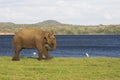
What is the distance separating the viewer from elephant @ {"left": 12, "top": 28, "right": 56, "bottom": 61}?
30531mm

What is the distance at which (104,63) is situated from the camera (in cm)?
2842

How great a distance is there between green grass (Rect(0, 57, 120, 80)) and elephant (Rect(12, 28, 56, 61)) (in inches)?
39.4

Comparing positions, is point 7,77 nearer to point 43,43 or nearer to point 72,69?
point 72,69

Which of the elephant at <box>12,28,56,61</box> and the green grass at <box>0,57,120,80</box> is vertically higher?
the elephant at <box>12,28,56,61</box>

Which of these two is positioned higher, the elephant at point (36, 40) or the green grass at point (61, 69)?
the elephant at point (36, 40)

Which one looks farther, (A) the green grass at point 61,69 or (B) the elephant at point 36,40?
(B) the elephant at point 36,40

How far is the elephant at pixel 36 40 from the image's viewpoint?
3053cm

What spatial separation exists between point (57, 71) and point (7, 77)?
132 inches

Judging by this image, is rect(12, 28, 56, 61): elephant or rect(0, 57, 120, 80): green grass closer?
rect(0, 57, 120, 80): green grass

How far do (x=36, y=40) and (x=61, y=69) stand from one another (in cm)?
576

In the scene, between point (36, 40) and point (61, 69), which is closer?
point (61, 69)

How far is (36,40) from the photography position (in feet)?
100

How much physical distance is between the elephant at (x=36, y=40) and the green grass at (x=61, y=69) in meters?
1.00

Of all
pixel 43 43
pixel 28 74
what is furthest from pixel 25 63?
pixel 28 74
